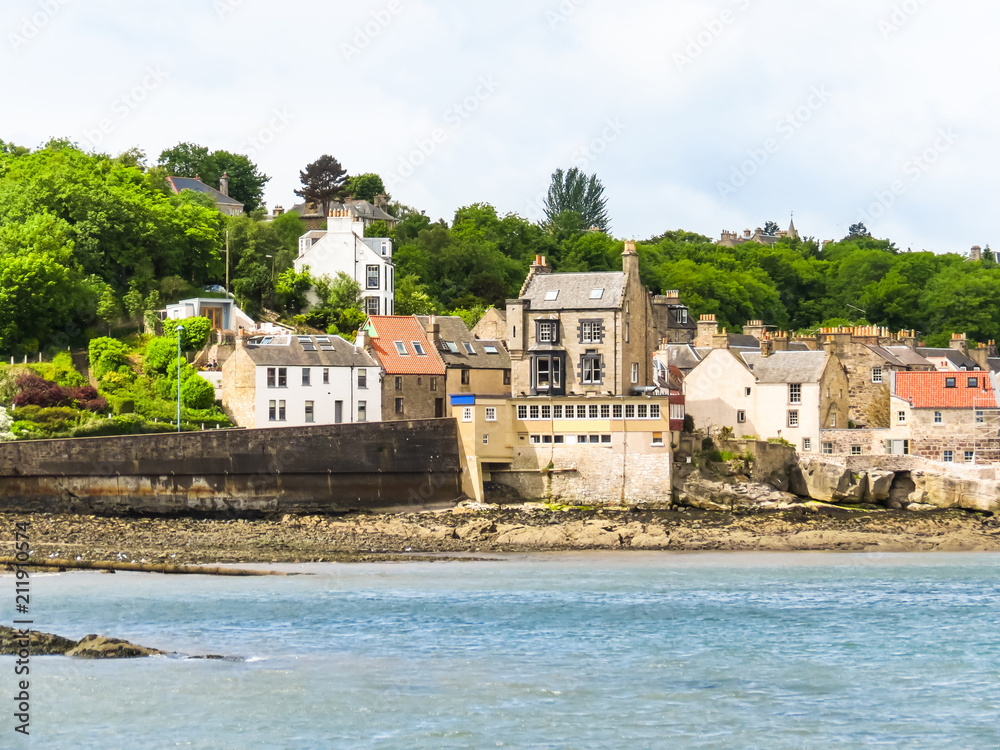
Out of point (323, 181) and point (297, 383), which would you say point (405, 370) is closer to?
point (297, 383)

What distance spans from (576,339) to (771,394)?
9.16 meters

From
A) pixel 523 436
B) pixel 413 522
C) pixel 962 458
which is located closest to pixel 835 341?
pixel 962 458

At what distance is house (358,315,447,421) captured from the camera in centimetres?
5831

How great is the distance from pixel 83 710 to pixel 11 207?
48.7m

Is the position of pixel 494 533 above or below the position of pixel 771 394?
below

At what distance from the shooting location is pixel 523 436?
5378 centimetres

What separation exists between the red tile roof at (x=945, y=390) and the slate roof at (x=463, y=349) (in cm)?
1729

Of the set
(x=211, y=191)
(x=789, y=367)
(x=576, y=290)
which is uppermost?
(x=211, y=191)

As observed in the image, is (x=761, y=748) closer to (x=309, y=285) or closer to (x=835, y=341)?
(x=835, y=341)

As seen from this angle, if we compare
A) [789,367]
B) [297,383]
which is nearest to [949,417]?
[789,367]

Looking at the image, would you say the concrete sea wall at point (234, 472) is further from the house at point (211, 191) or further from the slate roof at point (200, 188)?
the slate roof at point (200, 188)

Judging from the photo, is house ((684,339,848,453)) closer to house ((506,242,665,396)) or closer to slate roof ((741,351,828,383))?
slate roof ((741,351,828,383))

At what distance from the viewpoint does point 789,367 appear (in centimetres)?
5900

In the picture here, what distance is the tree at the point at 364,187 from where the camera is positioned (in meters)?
112
